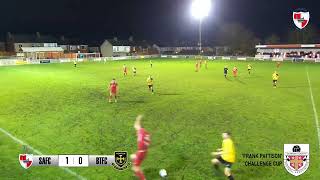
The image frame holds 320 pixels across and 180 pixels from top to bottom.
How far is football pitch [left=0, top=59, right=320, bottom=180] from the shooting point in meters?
11.5

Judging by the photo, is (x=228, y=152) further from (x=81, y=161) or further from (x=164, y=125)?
(x=164, y=125)

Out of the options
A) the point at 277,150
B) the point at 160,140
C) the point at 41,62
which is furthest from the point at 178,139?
the point at 41,62

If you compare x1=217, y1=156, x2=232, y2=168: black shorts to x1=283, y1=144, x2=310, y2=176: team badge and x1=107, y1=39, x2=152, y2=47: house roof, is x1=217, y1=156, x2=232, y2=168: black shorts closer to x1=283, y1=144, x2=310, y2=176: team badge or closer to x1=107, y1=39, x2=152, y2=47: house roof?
x1=283, y1=144, x2=310, y2=176: team badge

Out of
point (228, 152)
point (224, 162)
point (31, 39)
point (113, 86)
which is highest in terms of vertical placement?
point (31, 39)

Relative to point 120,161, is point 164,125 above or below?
above

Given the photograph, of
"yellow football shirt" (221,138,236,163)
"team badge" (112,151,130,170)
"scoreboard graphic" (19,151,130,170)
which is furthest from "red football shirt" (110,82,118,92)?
"yellow football shirt" (221,138,236,163)

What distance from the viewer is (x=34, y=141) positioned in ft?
48.3

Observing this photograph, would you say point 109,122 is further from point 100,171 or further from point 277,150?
point 277,150

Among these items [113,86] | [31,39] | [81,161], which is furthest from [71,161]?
[31,39]

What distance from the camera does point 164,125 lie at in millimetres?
17656

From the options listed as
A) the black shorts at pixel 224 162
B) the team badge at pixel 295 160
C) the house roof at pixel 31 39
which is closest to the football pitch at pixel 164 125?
the team badge at pixel 295 160

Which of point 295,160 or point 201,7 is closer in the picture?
point 295,160

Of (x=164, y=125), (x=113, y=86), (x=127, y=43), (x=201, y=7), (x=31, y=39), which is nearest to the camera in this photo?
(x=164, y=125)

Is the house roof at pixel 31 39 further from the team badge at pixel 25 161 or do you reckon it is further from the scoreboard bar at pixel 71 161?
the team badge at pixel 25 161
